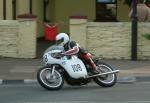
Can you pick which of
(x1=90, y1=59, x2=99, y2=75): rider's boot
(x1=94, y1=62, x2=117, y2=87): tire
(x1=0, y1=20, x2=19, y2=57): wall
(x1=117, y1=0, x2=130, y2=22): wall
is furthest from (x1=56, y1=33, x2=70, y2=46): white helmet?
(x1=117, y1=0, x2=130, y2=22): wall

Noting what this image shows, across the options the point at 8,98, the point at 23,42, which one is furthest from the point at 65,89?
the point at 23,42

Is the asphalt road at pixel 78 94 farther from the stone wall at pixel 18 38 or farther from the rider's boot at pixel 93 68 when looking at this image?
the stone wall at pixel 18 38

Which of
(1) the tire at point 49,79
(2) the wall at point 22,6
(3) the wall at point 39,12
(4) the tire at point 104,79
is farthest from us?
(3) the wall at point 39,12

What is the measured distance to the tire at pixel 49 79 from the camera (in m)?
14.8

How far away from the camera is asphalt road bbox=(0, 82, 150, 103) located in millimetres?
12875

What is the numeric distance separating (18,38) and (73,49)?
21.1ft

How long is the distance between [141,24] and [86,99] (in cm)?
861

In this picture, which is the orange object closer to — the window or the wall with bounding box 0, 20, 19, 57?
the wall with bounding box 0, 20, 19, 57

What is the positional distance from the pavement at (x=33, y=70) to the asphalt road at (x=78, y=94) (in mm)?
810

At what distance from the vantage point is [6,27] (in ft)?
69.2

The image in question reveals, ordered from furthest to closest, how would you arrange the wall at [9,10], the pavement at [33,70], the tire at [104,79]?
the wall at [9,10], the pavement at [33,70], the tire at [104,79]

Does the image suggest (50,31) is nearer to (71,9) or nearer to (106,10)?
(71,9)

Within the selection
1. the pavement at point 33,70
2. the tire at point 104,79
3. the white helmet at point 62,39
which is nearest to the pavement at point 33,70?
the pavement at point 33,70

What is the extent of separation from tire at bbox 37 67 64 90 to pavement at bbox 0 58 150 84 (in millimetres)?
1842
